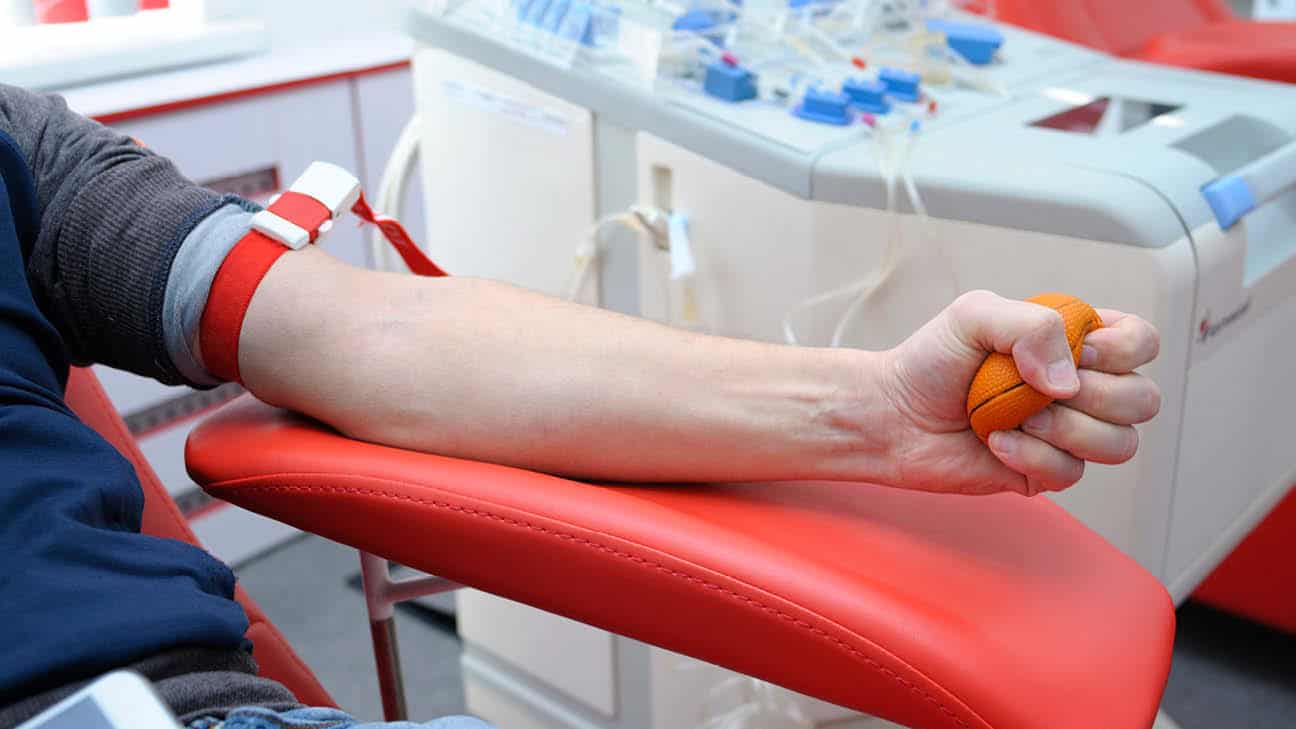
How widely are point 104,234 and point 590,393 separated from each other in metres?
0.32

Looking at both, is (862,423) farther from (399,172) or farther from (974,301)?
(399,172)

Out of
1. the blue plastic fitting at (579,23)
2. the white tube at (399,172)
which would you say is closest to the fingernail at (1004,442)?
the blue plastic fitting at (579,23)


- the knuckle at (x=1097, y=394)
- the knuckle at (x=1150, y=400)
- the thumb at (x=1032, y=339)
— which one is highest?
the thumb at (x=1032, y=339)

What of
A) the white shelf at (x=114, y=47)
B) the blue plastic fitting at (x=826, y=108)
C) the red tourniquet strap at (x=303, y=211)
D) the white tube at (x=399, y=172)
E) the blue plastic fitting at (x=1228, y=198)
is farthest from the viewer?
the white shelf at (x=114, y=47)

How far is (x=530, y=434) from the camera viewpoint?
756mm

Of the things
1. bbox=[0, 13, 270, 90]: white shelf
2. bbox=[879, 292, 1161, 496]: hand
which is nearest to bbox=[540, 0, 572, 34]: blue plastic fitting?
bbox=[879, 292, 1161, 496]: hand

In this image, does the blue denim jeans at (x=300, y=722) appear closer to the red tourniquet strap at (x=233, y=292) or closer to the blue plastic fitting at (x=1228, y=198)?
the red tourniquet strap at (x=233, y=292)

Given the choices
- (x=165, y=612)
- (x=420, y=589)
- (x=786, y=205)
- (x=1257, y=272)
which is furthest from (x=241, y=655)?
(x=1257, y=272)

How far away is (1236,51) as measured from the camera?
4.91 ft

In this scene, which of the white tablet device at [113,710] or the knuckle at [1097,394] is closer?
the white tablet device at [113,710]

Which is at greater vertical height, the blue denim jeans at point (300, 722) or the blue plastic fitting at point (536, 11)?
the blue plastic fitting at point (536, 11)

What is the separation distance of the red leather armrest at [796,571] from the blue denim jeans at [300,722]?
107 mm

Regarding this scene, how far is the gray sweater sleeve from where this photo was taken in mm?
751

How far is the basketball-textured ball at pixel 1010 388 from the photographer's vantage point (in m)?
0.67
